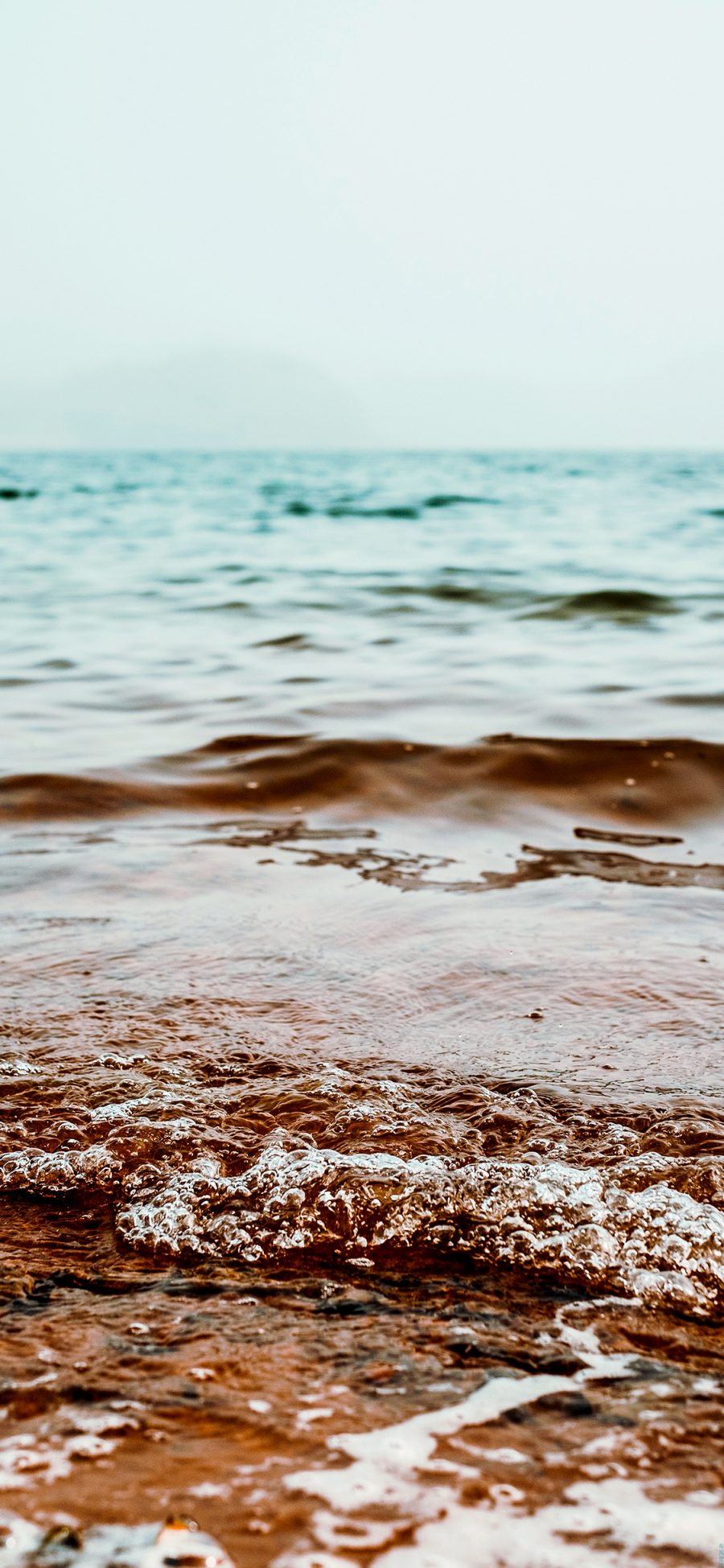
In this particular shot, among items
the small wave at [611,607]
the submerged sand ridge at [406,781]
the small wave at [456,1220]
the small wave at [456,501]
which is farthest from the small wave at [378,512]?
the small wave at [456,1220]

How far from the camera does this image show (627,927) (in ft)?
8.98

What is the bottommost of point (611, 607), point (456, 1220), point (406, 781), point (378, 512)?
point (456, 1220)

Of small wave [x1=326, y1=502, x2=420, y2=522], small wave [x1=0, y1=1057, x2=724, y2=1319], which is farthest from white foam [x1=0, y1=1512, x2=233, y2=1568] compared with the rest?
small wave [x1=326, y1=502, x2=420, y2=522]

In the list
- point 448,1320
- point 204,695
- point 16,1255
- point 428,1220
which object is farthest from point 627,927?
point 204,695

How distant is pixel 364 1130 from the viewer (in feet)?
6.16

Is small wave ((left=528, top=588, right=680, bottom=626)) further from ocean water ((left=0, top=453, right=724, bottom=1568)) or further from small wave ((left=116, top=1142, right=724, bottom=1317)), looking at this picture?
small wave ((left=116, top=1142, right=724, bottom=1317))

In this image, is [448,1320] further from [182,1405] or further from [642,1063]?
[642,1063]

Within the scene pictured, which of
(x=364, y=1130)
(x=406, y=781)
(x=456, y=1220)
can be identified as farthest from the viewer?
(x=406, y=781)

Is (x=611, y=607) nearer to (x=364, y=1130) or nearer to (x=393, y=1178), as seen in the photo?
(x=364, y=1130)

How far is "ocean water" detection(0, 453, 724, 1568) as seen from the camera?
1.15m

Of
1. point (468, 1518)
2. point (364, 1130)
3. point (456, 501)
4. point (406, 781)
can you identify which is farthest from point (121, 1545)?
point (456, 501)

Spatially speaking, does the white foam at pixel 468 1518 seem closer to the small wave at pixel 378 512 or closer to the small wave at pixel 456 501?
the small wave at pixel 378 512

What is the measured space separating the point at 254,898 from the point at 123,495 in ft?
74.8

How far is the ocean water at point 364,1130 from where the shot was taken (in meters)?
1.15
